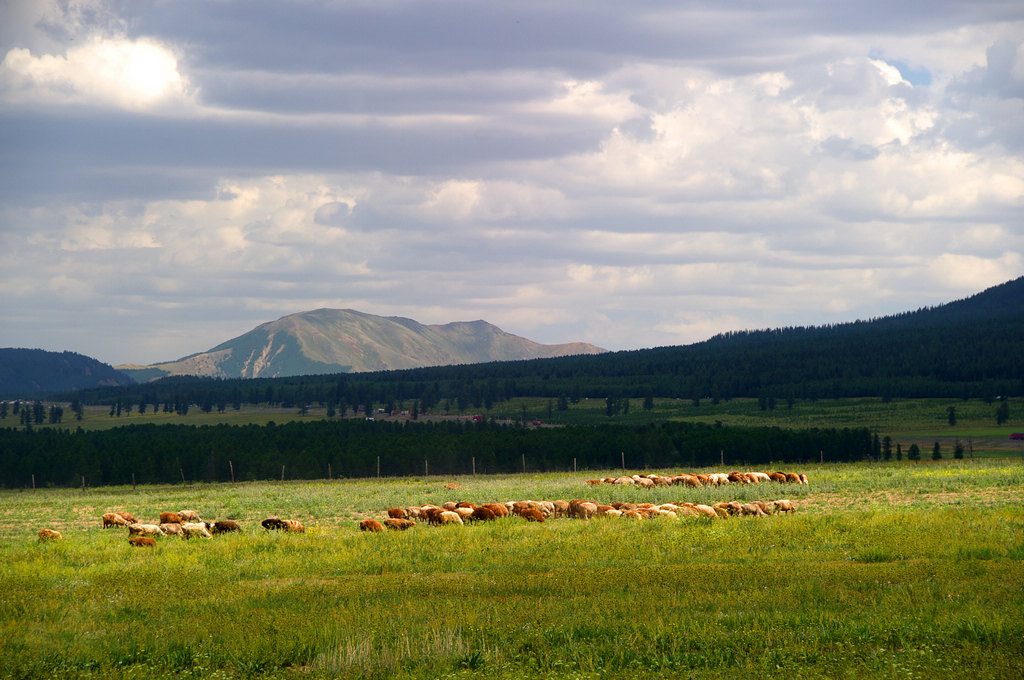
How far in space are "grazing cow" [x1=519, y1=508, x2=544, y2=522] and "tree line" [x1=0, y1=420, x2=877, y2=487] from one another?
58425 millimetres

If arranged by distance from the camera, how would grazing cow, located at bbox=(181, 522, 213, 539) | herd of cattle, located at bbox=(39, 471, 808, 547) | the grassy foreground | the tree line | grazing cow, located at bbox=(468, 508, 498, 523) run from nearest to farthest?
the grassy foreground → grazing cow, located at bbox=(181, 522, 213, 539) → herd of cattle, located at bbox=(39, 471, 808, 547) → grazing cow, located at bbox=(468, 508, 498, 523) → the tree line

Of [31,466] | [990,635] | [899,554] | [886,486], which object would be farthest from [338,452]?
[990,635]

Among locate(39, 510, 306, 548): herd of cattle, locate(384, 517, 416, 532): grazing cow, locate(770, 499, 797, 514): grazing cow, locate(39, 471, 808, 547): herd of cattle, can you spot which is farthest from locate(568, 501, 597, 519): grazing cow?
locate(39, 510, 306, 548): herd of cattle

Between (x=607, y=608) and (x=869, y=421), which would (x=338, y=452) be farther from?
(x=869, y=421)

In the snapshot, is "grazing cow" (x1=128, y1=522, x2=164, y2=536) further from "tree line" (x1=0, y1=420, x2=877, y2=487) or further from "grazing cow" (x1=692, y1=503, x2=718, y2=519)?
"tree line" (x1=0, y1=420, x2=877, y2=487)

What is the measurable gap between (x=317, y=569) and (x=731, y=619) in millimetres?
11374

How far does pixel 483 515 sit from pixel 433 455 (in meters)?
64.5

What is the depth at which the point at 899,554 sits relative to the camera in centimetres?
2183

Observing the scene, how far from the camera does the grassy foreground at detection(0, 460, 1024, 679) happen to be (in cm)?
1373

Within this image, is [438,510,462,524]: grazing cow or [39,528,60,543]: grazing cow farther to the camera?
[438,510,462,524]: grazing cow

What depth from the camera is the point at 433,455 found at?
3787 inches

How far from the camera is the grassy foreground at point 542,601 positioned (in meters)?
13.7

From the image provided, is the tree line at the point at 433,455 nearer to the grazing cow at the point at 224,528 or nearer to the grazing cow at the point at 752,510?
the grazing cow at the point at 224,528

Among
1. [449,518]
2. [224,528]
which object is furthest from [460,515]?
[224,528]
